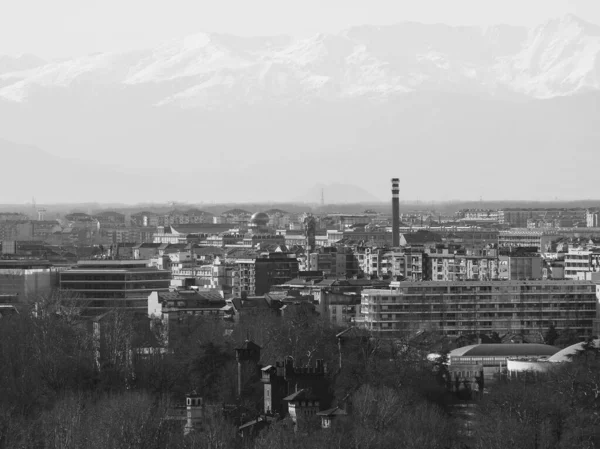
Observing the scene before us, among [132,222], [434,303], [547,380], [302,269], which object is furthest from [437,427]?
[132,222]

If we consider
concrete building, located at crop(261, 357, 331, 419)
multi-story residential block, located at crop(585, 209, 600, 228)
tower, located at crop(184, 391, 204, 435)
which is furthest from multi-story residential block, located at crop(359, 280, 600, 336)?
multi-story residential block, located at crop(585, 209, 600, 228)

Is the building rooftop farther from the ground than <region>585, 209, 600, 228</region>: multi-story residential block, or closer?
closer

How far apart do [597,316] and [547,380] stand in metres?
18.3

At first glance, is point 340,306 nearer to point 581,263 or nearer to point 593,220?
point 581,263

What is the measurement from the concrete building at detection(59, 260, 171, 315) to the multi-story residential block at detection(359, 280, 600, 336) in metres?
10.2

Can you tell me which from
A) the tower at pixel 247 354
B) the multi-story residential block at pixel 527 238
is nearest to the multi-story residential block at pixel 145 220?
the multi-story residential block at pixel 527 238

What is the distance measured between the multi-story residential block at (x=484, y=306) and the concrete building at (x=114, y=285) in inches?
403

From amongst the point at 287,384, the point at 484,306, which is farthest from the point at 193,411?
the point at 484,306

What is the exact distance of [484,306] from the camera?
66750mm

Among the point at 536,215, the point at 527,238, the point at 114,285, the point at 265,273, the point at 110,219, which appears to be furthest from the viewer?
the point at 110,219

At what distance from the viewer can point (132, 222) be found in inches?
7362

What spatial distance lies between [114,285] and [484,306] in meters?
14.0

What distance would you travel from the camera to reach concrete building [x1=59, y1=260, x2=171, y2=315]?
2943 inches

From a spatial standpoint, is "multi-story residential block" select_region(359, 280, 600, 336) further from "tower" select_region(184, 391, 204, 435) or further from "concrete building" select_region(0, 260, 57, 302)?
"tower" select_region(184, 391, 204, 435)
